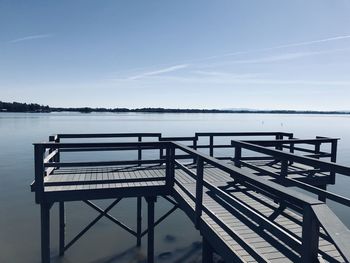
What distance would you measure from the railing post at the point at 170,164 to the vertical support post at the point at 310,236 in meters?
4.10

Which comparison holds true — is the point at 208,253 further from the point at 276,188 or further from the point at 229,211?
the point at 276,188

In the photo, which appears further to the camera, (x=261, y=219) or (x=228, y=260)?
(x=228, y=260)

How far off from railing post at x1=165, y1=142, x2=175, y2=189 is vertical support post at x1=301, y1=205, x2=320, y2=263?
4.10m

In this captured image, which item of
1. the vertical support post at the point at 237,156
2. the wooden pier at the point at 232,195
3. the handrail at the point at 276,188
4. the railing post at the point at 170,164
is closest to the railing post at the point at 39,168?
the wooden pier at the point at 232,195

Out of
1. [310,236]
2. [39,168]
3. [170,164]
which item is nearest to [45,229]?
[39,168]

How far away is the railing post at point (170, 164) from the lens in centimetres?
621

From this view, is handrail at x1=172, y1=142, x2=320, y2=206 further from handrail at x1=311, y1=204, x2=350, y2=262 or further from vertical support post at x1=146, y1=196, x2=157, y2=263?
vertical support post at x1=146, y1=196, x2=157, y2=263

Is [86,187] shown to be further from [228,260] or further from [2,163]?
[2,163]

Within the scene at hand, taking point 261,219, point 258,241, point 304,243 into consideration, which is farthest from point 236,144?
point 304,243

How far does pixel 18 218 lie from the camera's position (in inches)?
496

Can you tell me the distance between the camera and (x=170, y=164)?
630 centimetres

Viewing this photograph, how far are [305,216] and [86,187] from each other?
15.7 ft

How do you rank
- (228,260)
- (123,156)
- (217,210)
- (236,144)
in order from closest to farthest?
(228,260) → (217,210) → (236,144) → (123,156)

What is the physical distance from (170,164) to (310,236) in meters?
4.33
